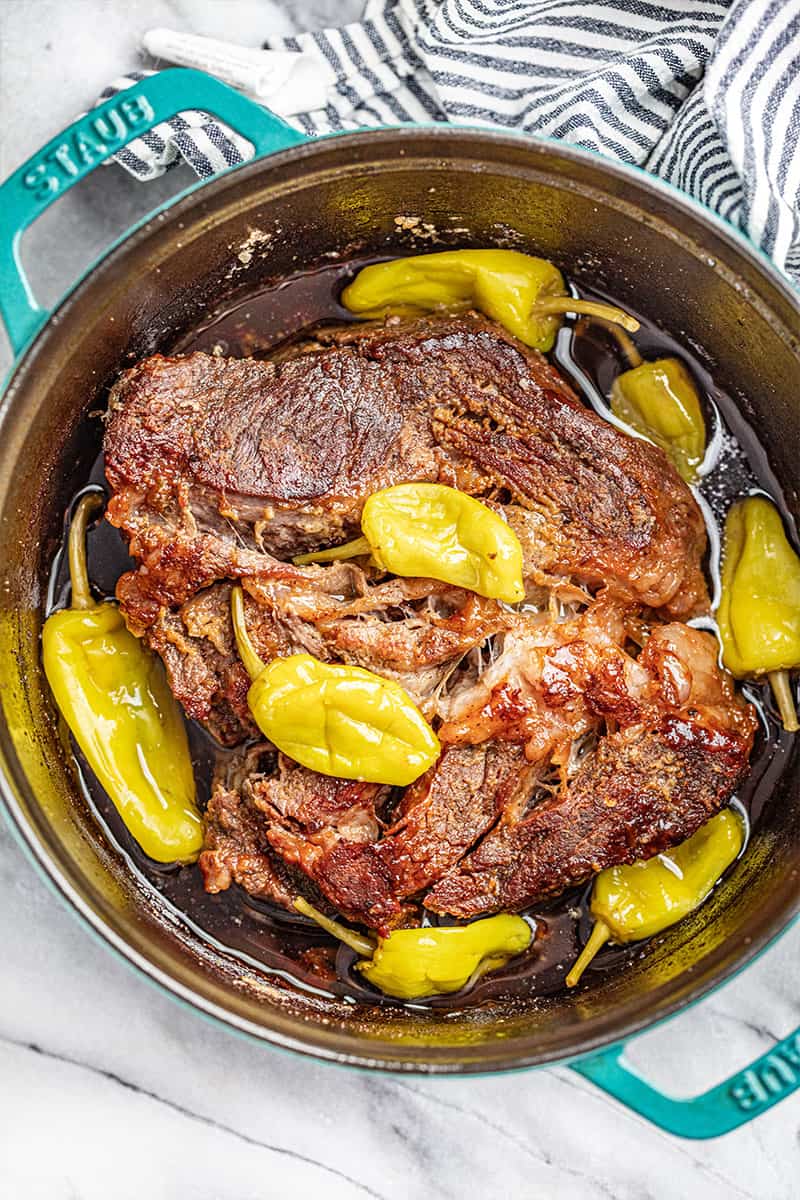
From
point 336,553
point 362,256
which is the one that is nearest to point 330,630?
point 336,553

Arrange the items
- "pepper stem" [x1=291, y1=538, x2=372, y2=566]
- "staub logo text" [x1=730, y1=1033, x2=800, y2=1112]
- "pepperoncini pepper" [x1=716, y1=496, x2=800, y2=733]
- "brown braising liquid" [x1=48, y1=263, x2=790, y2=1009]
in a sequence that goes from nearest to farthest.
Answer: "staub logo text" [x1=730, y1=1033, x2=800, y2=1112] < "pepper stem" [x1=291, y1=538, x2=372, y2=566] < "pepperoncini pepper" [x1=716, y1=496, x2=800, y2=733] < "brown braising liquid" [x1=48, y1=263, x2=790, y2=1009]

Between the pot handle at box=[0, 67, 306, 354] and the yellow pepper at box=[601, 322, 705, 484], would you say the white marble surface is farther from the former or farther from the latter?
the yellow pepper at box=[601, 322, 705, 484]

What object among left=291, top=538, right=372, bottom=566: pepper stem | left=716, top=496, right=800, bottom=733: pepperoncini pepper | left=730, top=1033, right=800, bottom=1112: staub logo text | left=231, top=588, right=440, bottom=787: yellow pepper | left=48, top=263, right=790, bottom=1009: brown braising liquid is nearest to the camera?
left=730, top=1033, right=800, bottom=1112: staub logo text

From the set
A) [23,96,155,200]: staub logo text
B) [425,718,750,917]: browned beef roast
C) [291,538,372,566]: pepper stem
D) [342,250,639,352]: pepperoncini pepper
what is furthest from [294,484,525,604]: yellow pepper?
[23,96,155,200]: staub logo text

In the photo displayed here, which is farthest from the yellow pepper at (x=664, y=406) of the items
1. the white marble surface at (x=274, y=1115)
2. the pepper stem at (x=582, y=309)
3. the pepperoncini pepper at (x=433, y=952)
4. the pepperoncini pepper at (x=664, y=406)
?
the white marble surface at (x=274, y=1115)

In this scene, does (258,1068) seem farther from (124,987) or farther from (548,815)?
(548,815)

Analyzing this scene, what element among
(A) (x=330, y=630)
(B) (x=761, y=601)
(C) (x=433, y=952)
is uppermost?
(B) (x=761, y=601)

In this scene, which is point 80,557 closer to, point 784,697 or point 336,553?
point 336,553
